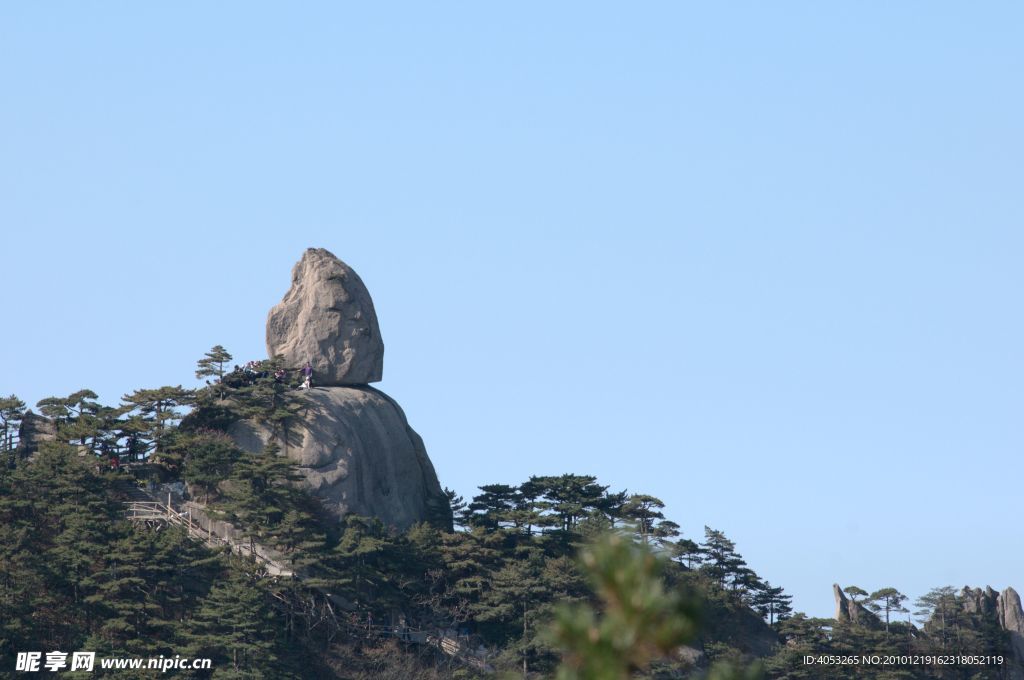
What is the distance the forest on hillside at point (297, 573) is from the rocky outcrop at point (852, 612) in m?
0.13

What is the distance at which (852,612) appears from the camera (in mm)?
62531

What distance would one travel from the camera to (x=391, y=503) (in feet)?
196

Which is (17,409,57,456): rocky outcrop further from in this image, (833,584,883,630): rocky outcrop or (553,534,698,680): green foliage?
(553,534,698,680): green foliage

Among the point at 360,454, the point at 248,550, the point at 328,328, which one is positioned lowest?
the point at 248,550

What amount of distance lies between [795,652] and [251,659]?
63.6 feet

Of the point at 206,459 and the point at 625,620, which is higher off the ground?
the point at 206,459

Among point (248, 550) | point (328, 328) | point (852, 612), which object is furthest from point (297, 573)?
point (852, 612)

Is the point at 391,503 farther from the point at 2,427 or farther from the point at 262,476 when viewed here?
the point at 2,427

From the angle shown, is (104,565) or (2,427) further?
(2,427)

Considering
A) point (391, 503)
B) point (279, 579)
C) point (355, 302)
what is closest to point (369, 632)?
point (279, 579)

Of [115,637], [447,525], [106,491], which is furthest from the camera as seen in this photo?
[447,525]

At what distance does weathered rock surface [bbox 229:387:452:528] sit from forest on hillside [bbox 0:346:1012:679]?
2.25 feet

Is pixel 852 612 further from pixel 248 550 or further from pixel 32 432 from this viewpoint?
pixel 32 432

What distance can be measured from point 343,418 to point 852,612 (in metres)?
20.1
